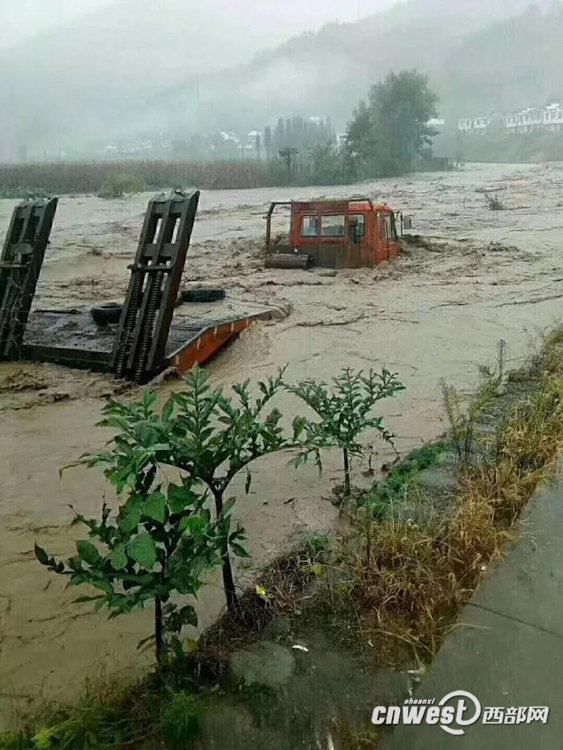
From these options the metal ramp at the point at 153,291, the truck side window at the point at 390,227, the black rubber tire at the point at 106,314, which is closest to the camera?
the metal ramp at the point at 153,291

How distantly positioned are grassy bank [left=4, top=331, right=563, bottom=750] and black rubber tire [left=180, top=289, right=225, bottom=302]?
636 centimetres

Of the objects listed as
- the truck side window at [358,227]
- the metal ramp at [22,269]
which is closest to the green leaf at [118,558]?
the metal ramp at [22,269]

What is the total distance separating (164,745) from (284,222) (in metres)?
19.7

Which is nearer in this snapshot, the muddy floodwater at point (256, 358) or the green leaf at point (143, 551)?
the green leaf at point (143, 551)

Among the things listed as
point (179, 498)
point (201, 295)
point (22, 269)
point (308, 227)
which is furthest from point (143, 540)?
point (308, 227)

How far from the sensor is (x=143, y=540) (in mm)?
2090

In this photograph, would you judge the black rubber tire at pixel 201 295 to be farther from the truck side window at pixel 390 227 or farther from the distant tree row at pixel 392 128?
the distant tree row at pixel 392 128

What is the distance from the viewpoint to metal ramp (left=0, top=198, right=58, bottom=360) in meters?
7.54

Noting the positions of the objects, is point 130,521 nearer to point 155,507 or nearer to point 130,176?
point 155,507

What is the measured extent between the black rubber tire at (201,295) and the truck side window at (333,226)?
2.92 metres

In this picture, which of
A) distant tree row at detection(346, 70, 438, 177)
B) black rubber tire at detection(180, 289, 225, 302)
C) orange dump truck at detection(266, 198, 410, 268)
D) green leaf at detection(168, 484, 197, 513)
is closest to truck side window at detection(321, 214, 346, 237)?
orange dump truck at detection(266, 198, 410, 268)

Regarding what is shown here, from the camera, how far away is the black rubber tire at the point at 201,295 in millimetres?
9922

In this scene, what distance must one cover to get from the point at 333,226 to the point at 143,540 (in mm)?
10817

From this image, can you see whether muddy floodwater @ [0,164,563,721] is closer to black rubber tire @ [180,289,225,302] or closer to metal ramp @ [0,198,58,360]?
black rubber tire @ [180,289,225,302]
